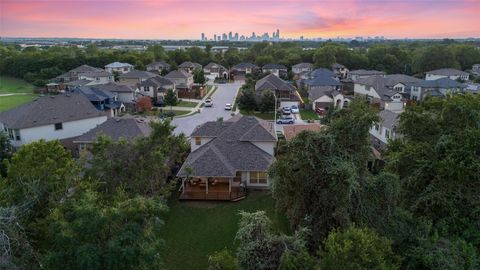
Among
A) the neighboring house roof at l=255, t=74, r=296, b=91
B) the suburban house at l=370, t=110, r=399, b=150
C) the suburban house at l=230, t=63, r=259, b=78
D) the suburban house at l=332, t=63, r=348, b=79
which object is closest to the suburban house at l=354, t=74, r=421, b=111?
the neighboring house roof at l=255, t=74, r=296, b=91

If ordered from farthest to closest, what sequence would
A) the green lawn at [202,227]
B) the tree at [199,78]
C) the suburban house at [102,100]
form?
the tree at [199,78], the suburban house at [102,100], the green lawn at [202,227]

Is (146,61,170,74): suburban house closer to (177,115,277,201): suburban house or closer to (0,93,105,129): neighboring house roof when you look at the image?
(0,93,105,129): neighboring house roof

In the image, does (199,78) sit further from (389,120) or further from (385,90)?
(389,120)

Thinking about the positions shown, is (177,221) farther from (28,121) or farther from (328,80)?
(328,80)

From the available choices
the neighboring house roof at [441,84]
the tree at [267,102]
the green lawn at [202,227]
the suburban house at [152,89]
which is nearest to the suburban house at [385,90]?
the neighboring house roof at [441,84]

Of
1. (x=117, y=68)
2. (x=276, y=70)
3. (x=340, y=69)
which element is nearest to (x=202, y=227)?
(x=117, y=68)

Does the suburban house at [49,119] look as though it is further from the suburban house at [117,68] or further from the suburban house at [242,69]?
the suburban house at [242,69]
